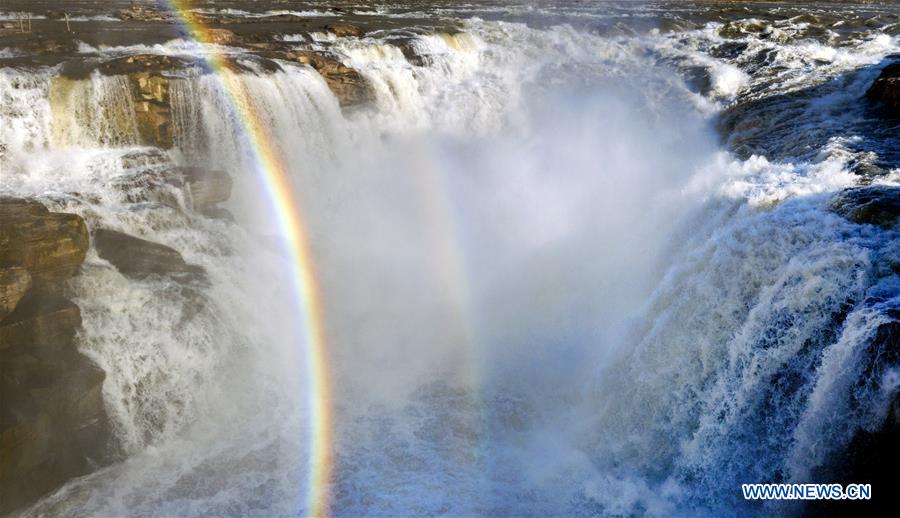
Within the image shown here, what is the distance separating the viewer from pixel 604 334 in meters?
10.1

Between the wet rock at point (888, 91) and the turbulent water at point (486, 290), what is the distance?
0.61 meters

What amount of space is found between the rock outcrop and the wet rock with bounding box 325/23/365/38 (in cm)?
1227

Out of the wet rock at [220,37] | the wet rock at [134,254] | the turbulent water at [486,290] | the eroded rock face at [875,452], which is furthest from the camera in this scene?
the wet rock at [220,37]

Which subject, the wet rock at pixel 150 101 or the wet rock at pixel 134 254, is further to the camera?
the wet rock at pixel 150 101

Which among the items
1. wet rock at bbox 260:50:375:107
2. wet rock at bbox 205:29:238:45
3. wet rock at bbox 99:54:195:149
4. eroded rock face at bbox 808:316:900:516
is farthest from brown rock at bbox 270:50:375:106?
eroded rock face at bbox 808:316:900:516

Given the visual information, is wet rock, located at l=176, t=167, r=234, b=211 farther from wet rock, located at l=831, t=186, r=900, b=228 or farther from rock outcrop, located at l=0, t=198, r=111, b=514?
wet rock, located at l=831, t=186, r=900, b=228

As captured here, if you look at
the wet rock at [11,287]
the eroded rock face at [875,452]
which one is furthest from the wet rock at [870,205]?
the wet rock at [11,287]

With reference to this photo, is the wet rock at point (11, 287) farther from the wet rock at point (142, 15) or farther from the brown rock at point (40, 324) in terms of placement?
the wet rock at point (142, 15)

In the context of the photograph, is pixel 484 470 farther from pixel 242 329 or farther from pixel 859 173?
pixel 859 173

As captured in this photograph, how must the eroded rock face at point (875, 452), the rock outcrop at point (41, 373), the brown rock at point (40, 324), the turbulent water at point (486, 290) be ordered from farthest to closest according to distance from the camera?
the brown rock at point (40, 324) → the rock outcrop at point (41, 373) → the turbulent water at point (486, 290) → the eroded rock face at point (875, 452)

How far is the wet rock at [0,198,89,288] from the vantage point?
26.5ft

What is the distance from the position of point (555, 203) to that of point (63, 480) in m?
10.1

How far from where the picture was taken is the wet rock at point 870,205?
24.8 ft

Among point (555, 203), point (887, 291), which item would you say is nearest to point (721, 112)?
point (555, 203)
